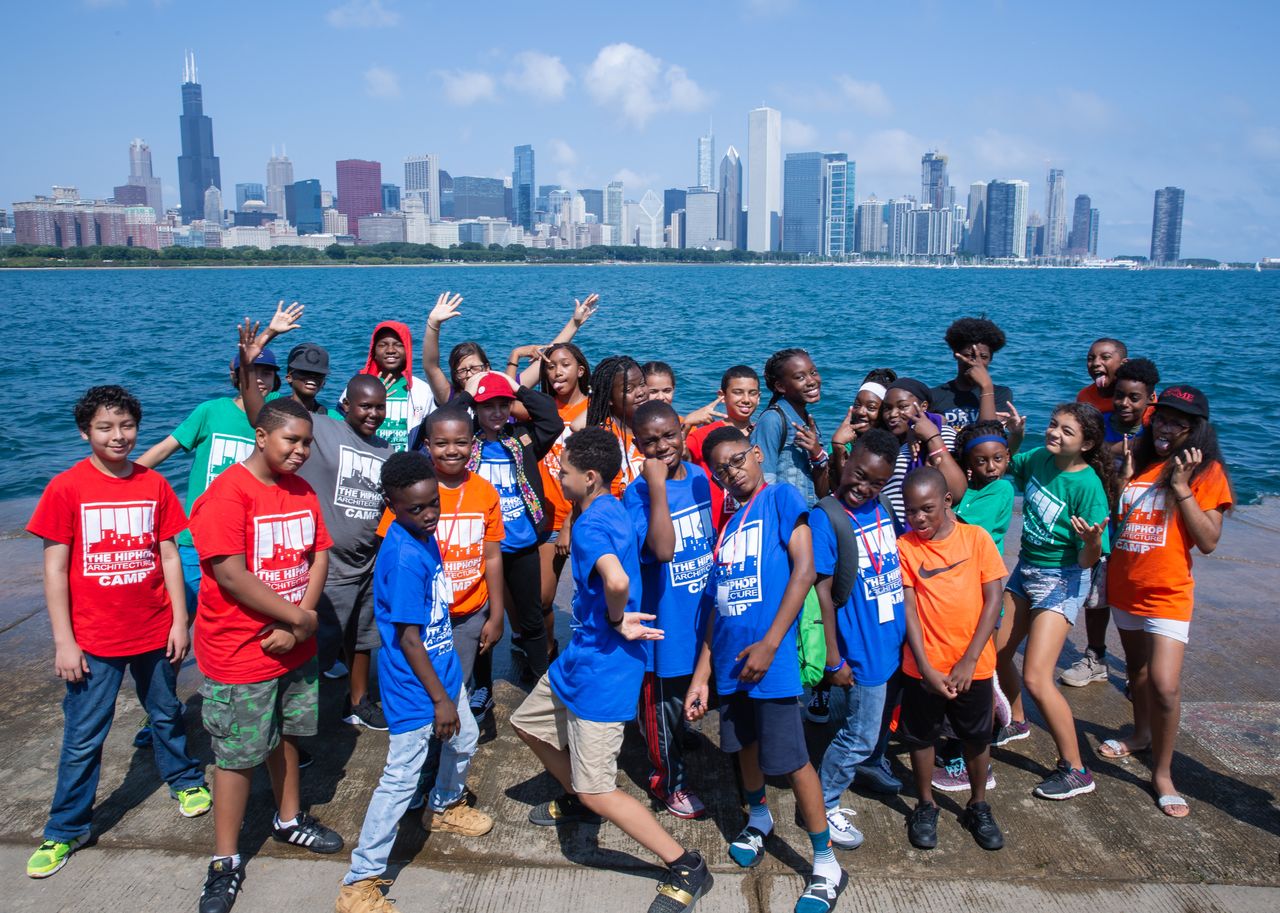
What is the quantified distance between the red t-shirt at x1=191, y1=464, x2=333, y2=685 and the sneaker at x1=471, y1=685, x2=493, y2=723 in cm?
135

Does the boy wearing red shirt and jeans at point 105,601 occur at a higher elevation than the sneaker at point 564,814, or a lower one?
higher

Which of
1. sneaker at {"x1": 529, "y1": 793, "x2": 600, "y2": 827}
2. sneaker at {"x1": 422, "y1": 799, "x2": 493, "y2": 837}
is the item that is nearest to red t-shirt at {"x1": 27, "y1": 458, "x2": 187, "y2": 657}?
sneaker at {"x1": 422, "y1": 799, "x2": 493, "y2": 837}

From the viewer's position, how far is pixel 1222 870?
12.3 ft

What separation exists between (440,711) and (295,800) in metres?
0.86

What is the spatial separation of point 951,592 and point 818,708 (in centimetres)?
145

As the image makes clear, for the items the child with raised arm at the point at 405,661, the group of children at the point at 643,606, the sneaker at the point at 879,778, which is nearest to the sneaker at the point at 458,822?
the group of children at the point at 643,606

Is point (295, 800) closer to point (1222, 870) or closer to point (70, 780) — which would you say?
point (70, 780)

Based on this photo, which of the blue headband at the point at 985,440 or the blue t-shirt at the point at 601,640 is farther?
the blue headband at the point at 985,440

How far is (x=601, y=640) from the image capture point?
3639 millimetres

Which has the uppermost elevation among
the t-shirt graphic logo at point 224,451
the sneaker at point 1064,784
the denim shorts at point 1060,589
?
the t-shirt graphic logo at point 224,451

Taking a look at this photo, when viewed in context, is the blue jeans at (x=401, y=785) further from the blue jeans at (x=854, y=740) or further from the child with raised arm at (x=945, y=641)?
the child with raised arm at (x=945, y=641)

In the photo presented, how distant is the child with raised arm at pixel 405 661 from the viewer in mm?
3508

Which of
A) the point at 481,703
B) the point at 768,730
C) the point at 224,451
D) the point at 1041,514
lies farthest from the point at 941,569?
the point at 224,451

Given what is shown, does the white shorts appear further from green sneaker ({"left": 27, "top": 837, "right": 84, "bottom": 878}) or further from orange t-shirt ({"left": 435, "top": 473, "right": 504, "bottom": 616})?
green sneaker ({"left": 27, "top": 837, "right": 84, "bottom": 878})
